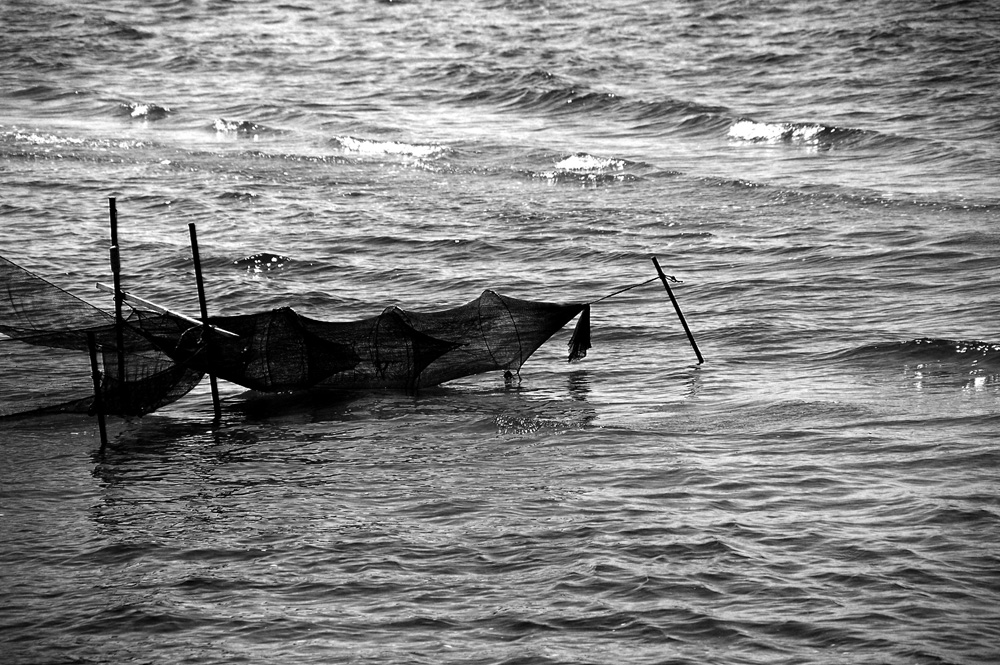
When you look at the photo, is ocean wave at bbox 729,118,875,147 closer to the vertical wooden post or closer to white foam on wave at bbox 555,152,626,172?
white foam on wave at bbox 555,152,626,172

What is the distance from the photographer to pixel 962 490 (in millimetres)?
12898

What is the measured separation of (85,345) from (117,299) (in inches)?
55.6

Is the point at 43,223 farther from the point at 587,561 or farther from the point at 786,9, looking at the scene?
the point at 786,9

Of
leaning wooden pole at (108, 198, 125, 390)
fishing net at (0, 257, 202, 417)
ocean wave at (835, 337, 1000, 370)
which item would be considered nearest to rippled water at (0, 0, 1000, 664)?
ocean wave at (835, 337, 1000, 370)

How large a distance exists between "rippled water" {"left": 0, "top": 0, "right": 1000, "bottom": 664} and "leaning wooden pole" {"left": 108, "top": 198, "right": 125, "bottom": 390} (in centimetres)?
96

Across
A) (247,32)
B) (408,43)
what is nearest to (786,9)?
(408,43)

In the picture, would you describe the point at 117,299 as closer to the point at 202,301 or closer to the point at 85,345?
the point at 202,301

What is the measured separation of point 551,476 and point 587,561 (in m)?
2.16

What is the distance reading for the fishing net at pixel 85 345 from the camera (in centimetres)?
1488

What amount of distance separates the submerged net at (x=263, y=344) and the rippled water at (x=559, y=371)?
17.8 inches

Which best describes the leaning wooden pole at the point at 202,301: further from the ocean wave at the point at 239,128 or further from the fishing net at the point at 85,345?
the ocean wave at the point at 239,128

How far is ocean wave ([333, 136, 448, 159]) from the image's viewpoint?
31047 millimetres

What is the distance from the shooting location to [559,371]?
691 inches

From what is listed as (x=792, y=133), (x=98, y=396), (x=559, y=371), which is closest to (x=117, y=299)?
(x=98, y=396)
